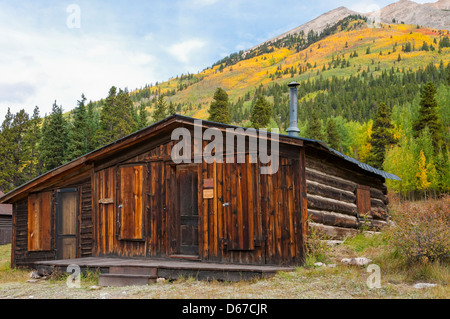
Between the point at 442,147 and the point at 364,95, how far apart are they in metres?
68.3

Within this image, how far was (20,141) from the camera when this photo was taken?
49.6 meters

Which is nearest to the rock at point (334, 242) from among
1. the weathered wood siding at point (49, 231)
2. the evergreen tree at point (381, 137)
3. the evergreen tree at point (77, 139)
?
the weathered wood siding at point (49, 231)

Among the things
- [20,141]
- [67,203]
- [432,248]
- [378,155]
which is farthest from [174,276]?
[20,141]

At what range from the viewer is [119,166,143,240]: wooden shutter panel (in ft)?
39.0

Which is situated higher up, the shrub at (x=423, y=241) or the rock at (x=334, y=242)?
the shrub at (x=423, y=241)

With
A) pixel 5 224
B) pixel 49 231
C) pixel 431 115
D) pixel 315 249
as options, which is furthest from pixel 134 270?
pixel 431 115

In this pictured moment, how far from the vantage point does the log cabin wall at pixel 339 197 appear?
414 inches

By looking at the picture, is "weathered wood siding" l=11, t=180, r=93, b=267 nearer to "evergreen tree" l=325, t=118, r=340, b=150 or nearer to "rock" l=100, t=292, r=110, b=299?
"rock" l=100, t=292, r=110, b=299

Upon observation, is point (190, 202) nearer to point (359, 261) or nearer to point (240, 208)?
point (240, 208)

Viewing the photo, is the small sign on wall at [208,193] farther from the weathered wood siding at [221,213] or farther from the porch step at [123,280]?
the porch step at [123,280]

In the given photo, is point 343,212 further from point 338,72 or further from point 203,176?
point 338,72

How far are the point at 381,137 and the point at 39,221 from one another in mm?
38620

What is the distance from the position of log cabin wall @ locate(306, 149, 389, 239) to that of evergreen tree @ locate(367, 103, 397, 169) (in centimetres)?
3023

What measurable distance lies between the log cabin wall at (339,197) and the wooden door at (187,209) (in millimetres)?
3180
